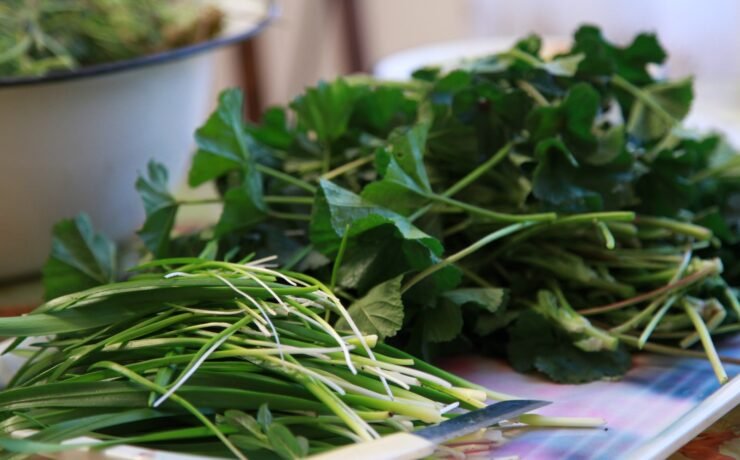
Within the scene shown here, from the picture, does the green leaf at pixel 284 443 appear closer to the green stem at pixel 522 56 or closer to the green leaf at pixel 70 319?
the green leaf at pixel 70 319

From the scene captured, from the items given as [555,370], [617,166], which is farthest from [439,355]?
[617,166]

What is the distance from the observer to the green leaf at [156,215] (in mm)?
617

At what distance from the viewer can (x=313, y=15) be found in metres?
2.51

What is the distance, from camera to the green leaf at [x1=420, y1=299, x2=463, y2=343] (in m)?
0.52

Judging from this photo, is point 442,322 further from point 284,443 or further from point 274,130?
point 274,130

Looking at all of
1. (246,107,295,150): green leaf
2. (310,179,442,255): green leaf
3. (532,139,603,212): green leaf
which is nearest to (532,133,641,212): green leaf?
(532,139,603,212): green leaf

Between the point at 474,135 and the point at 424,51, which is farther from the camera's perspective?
the point at 424,51

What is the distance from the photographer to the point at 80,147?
75cm

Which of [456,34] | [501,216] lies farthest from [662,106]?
[456,34]

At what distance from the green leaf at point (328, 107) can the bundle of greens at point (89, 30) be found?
0.70 feet

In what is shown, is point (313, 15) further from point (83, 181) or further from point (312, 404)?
point (312, 404)

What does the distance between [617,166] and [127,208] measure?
424mm

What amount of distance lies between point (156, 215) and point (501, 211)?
9.2 inches

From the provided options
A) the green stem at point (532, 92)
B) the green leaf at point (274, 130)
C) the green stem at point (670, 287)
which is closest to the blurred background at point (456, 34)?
the green leaf at point (274, 130)
